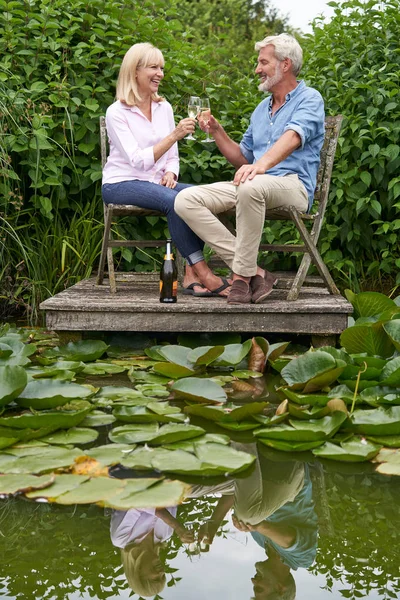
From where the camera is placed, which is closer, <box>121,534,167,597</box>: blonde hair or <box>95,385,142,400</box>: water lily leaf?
<box>121,534,167,597</box>: blonde hair

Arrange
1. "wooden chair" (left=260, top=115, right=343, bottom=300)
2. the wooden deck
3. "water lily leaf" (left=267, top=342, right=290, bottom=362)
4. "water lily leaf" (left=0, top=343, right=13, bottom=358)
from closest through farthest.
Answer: "water lily leaf" (left=0, top=343, right=13, bottom=358)
"water lily leaf" (left=267, top=342, right=290, bottom=362)
the wooden deck
"wooden chair" (left=260, top=115, right=343, bottom=300)

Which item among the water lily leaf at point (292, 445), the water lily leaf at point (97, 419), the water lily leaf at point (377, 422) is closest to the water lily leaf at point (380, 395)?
the water lily leaf at point (377, 422)

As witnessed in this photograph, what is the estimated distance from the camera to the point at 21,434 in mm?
2449

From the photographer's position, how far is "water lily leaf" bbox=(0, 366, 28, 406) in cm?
262

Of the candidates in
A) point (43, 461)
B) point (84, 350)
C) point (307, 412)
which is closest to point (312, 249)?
point (84, 350)

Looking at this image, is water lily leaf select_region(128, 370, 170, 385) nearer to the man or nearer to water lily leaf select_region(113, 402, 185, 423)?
water lily leaf select_region(113, 402, 185, 423)

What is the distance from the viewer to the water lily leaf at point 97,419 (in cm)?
265

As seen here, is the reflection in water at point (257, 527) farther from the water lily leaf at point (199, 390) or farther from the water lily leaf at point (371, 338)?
the water lily leaf at point (371, 338)

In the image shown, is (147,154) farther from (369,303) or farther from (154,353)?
(369,303)

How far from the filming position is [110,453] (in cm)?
234

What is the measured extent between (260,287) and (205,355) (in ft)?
2.24

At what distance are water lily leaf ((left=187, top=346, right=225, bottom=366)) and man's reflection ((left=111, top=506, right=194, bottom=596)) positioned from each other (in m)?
1.29

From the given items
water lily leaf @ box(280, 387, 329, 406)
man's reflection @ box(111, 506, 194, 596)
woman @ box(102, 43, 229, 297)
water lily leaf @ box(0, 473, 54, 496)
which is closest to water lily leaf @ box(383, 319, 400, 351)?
water lily leaf @ box(280, 387, 329, 406)

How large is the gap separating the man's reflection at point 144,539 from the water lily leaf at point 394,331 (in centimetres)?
140
